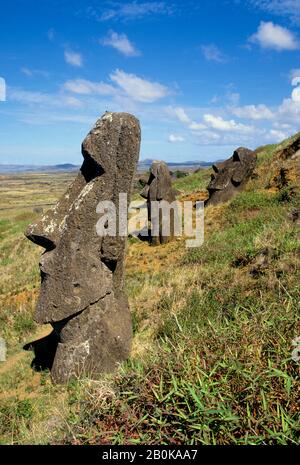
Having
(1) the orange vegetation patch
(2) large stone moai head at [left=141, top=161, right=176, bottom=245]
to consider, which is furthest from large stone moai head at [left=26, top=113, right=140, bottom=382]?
(2) large stone moai head at [left=141, top=161, right=176, bottom=245]

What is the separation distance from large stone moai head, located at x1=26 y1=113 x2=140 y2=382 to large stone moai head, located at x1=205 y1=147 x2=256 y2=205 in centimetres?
1214

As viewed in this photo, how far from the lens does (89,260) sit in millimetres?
6617

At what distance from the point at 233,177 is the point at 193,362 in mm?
15813

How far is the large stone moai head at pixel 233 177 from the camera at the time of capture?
60.1 ft

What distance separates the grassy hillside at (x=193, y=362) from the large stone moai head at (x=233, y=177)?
5115 millimetres

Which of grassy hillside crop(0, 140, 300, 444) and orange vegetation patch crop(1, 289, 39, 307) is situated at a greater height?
grassy hillside crop(0, 140, 300, 444)

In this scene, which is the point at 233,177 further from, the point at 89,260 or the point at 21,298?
the point at 89,260

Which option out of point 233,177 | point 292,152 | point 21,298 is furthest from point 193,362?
point 292,152

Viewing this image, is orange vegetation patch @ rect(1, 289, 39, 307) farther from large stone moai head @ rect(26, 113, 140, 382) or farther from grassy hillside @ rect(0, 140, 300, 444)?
large stone moai head @ rect(26, 113, 140, 382)

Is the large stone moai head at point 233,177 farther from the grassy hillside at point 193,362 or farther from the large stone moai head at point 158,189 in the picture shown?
the grassy hillside at point 193,362

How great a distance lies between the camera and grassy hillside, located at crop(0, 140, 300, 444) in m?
2.96

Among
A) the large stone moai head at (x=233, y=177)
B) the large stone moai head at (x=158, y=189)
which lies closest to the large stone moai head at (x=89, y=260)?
the large stone moai head at (x=158, y=189)
